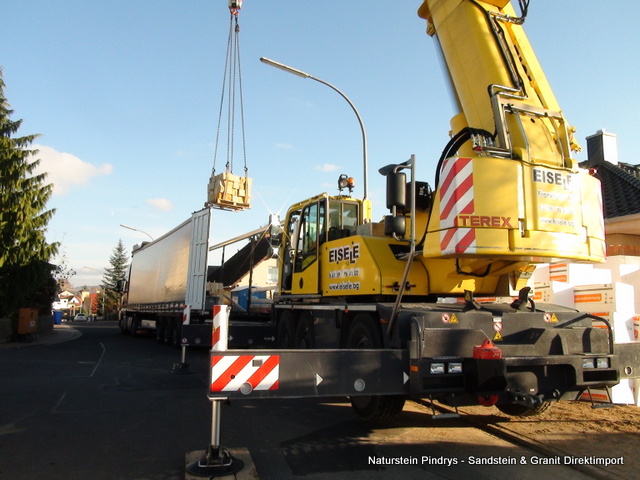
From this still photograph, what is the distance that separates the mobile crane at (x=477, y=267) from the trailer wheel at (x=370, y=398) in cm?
2

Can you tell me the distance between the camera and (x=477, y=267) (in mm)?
5762

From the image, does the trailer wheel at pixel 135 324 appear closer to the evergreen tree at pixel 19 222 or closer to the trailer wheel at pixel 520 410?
the evergreen tree at pixel 19 222

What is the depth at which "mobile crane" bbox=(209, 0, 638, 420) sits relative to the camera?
4.74 metres

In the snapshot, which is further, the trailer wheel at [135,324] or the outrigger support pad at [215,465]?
the trailer wheel at [135,324]

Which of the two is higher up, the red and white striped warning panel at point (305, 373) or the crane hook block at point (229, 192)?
the crane hook block at point (229, 192)

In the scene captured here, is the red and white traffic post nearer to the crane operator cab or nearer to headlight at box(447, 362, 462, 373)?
headlight at box(447, 362, 462, 373)

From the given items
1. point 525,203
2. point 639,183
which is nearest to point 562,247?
point 525,203

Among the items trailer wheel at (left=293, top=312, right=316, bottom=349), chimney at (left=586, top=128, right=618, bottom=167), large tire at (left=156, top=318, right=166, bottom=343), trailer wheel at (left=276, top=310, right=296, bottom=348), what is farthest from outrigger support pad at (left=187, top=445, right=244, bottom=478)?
chimney at (left=586, top=128, right=618, bottom=167)

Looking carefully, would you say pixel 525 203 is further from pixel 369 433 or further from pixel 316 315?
pixel 316 315

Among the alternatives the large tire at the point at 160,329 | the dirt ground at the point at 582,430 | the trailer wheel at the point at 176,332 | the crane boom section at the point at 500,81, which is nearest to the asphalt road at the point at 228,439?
the dirt ground at the point at 582,430

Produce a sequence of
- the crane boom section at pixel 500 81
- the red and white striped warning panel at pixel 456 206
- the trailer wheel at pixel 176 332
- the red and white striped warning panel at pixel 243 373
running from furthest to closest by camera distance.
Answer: the trailer wheel at pixel 176 332 < the crane boom section at pixel 500 81 < the red and white striped warning panel at pixel 456 206 < the red and white striped warning panel at pixel 243 373

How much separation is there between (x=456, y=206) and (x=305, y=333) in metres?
4.33

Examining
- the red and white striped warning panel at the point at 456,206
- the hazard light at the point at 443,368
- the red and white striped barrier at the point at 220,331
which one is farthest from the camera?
the red and white striped warning panel at the point at 456,206

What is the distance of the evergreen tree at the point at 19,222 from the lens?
21.4 m
